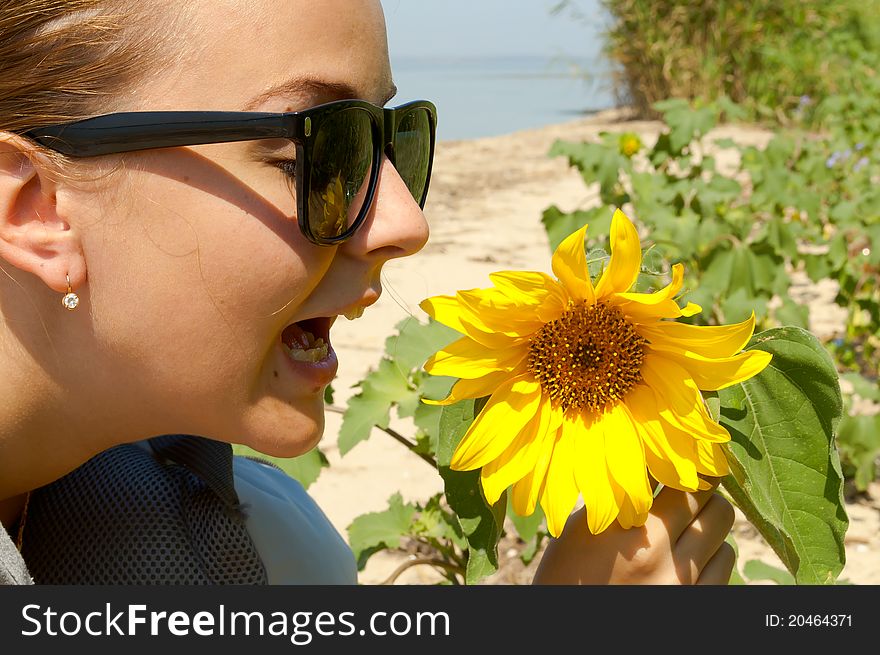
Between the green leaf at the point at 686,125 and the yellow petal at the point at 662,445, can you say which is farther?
the green leaf at the point at 686,125

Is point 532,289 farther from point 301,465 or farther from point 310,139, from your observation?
point 301,465

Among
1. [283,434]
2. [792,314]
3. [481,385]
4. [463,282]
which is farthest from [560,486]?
[463,282]

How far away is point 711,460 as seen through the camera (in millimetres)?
1143

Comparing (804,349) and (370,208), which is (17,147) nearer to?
(370,208)

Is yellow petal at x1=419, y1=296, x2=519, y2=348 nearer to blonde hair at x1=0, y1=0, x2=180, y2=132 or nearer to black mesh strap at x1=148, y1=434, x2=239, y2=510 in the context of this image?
blonde hair at x1=0, y1=0, x2=180, y2=132

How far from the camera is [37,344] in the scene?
137 centimetres

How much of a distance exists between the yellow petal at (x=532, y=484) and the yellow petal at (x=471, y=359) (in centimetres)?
10

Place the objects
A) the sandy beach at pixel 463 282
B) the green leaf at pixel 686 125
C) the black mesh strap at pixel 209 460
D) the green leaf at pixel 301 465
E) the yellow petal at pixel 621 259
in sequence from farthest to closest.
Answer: the green leaf at pixel 686 125 < the sandy beach at pixel 463 282 < the green leaf at pixel 301 465 < the black mesh strap at pixel 209 460 < the yellow petal at pixel 621 259

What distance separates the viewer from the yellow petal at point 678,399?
1127 millimetres

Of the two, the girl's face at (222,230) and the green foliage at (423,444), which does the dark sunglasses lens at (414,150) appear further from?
the green foliage at (423,444)

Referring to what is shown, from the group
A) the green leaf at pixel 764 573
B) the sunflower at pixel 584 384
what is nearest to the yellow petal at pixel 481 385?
the sunflower at pixel 584 384

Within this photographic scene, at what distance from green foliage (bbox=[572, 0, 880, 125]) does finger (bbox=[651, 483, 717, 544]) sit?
1072cm

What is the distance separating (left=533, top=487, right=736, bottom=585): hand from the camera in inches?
51.3

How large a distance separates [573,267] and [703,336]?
164 millimetres
